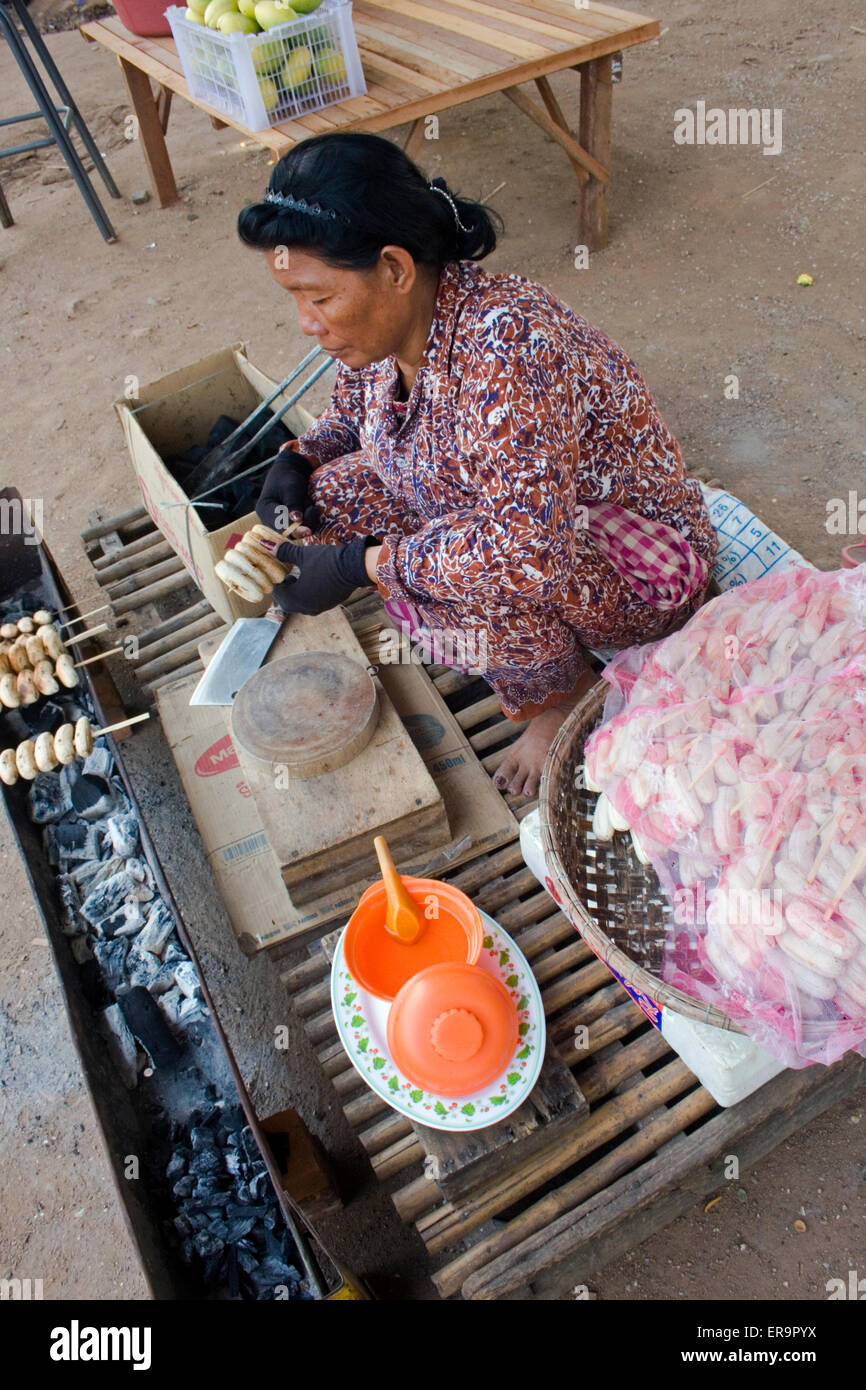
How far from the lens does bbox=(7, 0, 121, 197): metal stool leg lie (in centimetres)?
479

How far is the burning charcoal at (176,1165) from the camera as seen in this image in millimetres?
2000

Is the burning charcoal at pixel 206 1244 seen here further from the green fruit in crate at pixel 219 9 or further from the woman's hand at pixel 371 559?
the green fruit in crate at pixel 219 9

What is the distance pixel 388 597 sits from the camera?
2.29m

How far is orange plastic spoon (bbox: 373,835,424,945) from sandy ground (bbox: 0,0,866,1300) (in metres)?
0.87

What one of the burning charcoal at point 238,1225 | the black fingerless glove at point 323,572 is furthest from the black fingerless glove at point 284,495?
the burning charcoal at point 238,1225

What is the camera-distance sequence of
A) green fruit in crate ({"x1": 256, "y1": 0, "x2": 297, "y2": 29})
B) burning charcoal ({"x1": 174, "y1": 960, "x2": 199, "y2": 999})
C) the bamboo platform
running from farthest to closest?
1. green fruit in crate ({"x1": 256, "y1": 0, "x2": 297, "y2": 29})
2. burning charcoal ({"x1": 174, "y1": 960, "x2": 199, "y2": 999})
3. the bamboo platform

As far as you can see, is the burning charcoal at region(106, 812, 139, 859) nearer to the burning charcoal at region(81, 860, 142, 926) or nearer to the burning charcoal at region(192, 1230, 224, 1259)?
the burning charcoal at region(81, 860, 142, 926)

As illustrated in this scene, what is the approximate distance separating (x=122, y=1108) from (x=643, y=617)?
1701mm

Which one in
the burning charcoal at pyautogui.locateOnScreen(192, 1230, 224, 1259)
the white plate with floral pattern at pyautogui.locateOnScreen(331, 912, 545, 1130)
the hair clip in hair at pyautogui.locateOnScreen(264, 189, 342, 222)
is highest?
the hair clip in hair at pyautogui.locateOnScreen(264, 189, 342, 222)

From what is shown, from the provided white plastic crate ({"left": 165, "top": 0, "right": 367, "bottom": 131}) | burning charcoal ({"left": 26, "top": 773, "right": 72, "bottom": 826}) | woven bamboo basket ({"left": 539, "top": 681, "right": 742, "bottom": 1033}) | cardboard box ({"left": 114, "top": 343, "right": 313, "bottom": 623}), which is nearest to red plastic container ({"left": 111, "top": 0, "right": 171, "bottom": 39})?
white plastic crate ({"left": 165, "top": 0, "right": 367, "bottom": 131})

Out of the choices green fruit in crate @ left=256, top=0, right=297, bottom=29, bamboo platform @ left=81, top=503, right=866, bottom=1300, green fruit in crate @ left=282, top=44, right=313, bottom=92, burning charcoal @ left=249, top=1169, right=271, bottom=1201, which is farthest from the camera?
green fruit in crate @ left=282, top=44, right=313, bottom=92
